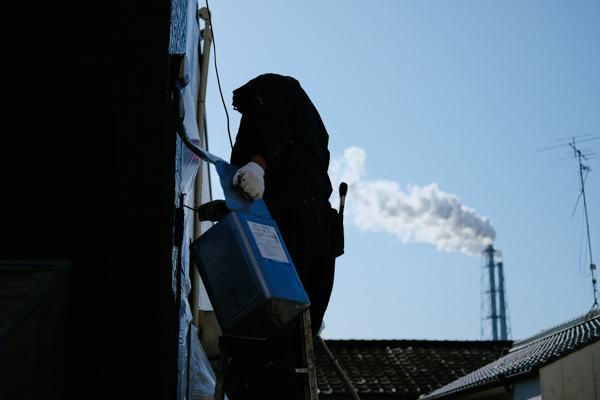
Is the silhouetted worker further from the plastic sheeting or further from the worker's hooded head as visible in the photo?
the plastic sheeting

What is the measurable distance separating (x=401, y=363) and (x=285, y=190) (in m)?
18.1

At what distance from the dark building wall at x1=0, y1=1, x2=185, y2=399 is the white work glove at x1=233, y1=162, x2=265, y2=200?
35 cm

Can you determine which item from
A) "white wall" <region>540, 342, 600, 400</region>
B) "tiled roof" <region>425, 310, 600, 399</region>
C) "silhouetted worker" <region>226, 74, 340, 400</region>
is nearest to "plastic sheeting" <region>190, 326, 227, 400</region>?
"silhouetted worker" <region>226, 74, 340, 400</region>

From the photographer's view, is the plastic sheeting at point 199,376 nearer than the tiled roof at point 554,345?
Yes

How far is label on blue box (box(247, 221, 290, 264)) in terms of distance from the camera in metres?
2.93

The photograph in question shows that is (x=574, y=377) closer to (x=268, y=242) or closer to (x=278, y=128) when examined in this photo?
(x=278, y=128)

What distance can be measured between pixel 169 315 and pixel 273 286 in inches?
32.9

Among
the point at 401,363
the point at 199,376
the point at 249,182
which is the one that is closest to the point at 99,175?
the point at 249,182

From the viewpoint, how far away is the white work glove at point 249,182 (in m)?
3.04

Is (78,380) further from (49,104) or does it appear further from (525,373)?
(525,373)

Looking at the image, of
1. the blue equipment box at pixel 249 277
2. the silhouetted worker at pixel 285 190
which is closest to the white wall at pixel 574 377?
the silhouetted worker at pixel 285 190

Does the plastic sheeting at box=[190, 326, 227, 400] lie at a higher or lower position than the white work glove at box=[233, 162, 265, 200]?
lower

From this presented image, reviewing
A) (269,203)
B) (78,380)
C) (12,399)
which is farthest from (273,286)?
(12,399)

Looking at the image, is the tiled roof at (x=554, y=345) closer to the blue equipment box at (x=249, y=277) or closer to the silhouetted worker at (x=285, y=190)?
the silhouetted worker at (x=285, y=190)
